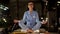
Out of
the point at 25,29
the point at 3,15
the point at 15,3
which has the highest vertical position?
the point at 15,3

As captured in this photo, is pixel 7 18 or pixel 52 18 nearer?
pixel 7 18

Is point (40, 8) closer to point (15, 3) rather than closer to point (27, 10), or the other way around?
point (27, 10)

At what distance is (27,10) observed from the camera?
2430 millimetres

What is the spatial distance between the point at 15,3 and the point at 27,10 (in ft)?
0.62

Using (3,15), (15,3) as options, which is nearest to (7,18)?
(3,15)

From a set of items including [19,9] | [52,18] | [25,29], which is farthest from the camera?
[52,18]

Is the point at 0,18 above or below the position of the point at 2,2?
below

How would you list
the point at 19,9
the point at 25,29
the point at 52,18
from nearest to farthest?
the point at 25,29, the point at 19,9, the point at 52,18

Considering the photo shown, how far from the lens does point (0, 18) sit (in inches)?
96.9

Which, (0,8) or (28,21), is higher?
(0,8)

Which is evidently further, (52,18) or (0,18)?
(52,18)

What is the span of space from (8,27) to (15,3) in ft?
1.08

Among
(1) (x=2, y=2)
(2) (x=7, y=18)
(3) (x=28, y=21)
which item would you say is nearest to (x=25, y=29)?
(3) (x=28, y=21)

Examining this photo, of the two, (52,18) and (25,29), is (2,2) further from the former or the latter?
(52,18)
